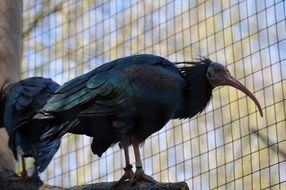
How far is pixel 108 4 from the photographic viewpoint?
6.72 m

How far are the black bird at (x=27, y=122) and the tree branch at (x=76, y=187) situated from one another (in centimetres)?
40

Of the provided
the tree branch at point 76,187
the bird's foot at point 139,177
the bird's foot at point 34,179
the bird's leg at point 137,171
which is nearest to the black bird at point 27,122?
the bird's foot at point 34,179

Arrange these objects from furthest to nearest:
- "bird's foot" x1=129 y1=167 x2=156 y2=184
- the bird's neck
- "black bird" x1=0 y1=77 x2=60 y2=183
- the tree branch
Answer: "black bird" x1=0 y1=77 x2=60 y2=183 → the bird's neck → "bird's foot" x1=129 y1=167 x2=156 y2=184 → the tree branch

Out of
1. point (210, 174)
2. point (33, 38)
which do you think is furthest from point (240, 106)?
point (33, 38)

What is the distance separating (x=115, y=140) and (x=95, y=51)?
2.58 metres

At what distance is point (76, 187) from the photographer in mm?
4008

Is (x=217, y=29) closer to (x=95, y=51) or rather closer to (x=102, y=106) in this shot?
(x=95, y=51)

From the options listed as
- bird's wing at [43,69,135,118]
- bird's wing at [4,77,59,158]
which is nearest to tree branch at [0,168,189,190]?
bird's wing at [43,69,135,118]

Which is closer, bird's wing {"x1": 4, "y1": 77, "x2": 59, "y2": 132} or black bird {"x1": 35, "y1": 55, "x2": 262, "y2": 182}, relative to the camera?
black bird {"x1": 35, "y1": 55, "x2": 262, "y2": 182}

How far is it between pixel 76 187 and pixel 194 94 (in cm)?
67

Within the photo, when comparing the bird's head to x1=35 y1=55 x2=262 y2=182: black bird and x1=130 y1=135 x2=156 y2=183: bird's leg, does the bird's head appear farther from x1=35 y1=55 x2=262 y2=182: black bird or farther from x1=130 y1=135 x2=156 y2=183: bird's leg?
x1=130 y1=135 x2=156 y2=183: bird's leg

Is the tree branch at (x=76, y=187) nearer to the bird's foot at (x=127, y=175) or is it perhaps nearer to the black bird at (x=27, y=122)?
the bird's foot at (x=127, y=175)

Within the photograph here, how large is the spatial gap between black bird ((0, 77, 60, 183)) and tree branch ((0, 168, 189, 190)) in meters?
0.40

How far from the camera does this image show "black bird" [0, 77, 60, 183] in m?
4.71
